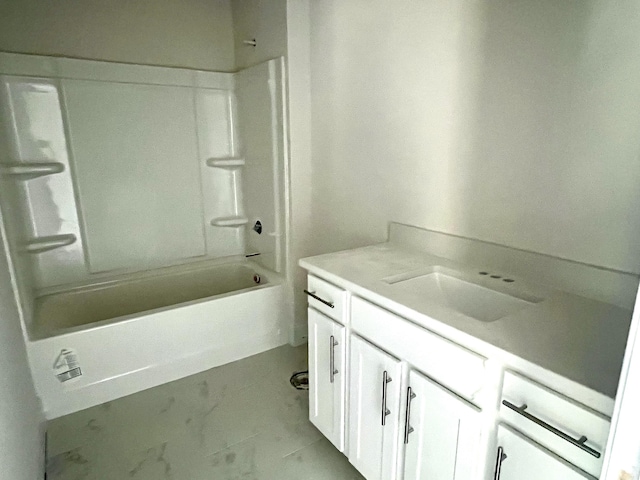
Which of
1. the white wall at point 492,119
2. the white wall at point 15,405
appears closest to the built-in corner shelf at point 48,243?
the white wall at point 15,405

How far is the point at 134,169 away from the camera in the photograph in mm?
2785

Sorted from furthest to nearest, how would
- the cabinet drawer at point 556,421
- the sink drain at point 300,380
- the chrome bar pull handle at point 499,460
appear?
the sink drain at point 300,380 < the chrome bar pull handle at point 499,460 < the cabinet drawer at point 556,421

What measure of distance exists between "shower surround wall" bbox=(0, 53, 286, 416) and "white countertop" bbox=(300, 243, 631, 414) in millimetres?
1491

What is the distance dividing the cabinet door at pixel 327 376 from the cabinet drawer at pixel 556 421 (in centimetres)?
68

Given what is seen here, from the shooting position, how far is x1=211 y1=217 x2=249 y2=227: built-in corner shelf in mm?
3141

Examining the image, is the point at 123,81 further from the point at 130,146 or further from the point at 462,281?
the point at 462,281

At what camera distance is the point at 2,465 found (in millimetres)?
1072

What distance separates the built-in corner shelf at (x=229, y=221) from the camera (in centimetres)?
314

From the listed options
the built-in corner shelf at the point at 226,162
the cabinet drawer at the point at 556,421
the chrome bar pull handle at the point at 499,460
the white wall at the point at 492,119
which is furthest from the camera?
the built-in corner shelf at the point at 226,162

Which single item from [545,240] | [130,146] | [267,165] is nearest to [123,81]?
[130,146]

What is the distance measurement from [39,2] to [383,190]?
7.72 ft

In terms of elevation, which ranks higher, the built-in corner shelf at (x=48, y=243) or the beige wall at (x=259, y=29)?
the beige wall at (x=259, y=29)

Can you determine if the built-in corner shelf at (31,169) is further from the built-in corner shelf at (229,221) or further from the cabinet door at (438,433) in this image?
the cabinet door at (438,433)

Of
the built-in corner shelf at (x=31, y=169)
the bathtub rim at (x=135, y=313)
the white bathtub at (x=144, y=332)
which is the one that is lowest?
the white bathtub at (x=144, y=332)
